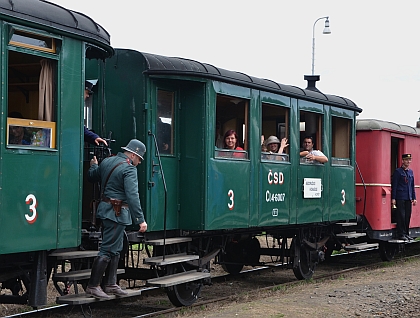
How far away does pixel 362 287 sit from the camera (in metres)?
11.4

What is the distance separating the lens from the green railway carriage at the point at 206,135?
375 inches

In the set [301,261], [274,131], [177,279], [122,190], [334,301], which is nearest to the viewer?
[122,190]

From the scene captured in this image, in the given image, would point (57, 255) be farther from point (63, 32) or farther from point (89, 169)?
point (63, 32)

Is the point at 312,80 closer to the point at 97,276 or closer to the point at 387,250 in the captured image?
the point at 387,250

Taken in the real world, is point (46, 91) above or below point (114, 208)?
above

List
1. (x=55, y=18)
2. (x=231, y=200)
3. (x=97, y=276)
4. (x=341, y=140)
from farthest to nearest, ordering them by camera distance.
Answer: (x=341, y=140)
(x=231, y=200)
(x=97, y=276)
(x=55, y=18)

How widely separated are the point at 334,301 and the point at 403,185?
20.3ft

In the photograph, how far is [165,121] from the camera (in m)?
9.83

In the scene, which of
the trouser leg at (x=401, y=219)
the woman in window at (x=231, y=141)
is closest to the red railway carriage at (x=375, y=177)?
the trouser leg at (x=401, y=219)

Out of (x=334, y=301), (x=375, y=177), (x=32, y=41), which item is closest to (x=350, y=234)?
(x=375, y=177)

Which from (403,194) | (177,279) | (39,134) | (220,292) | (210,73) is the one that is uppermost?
(210,73)

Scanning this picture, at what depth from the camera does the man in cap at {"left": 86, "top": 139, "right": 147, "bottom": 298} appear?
8102mm

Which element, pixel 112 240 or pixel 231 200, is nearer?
pixel 112 240

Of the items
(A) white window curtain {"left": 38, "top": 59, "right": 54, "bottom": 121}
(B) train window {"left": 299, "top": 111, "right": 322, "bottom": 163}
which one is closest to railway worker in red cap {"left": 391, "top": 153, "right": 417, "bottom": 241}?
(B) train window {"left": 299, "top": 111, "right": 322, "bottom": 163}
